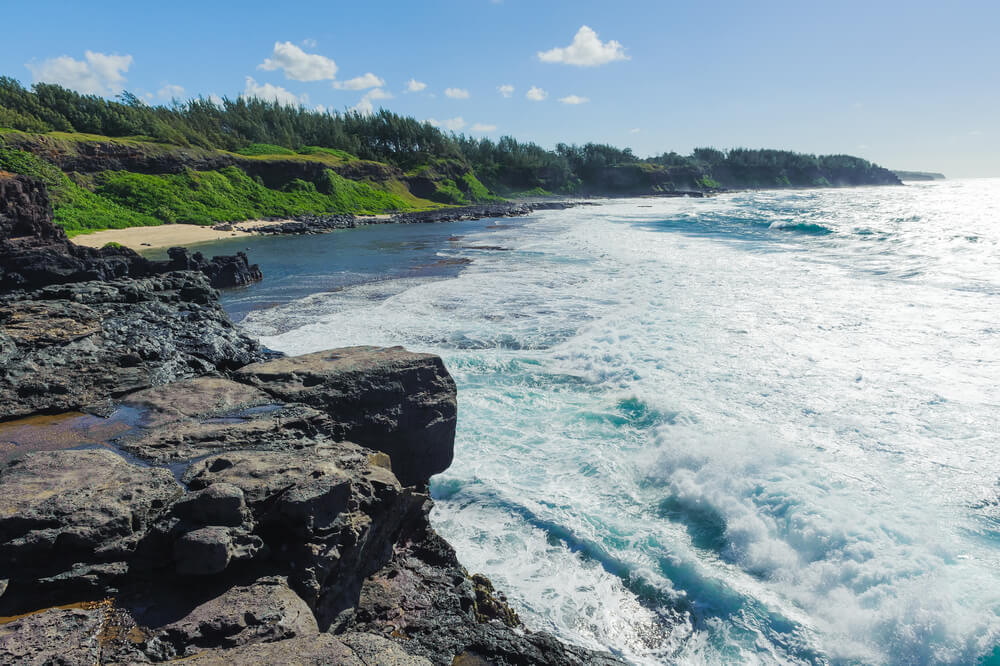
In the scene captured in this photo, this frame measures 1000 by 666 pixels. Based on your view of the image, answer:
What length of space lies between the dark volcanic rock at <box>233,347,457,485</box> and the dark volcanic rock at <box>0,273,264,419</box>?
1771mm

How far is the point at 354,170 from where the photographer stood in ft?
185

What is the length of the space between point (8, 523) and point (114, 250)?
15245 millimetres

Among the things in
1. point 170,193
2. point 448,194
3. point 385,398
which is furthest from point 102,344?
point 448,194

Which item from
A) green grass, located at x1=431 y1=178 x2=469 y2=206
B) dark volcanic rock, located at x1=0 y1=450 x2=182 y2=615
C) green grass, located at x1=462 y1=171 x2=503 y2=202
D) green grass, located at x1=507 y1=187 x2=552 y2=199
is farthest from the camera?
green grass, located at x1=507 y1=187 x2=552 y2=199

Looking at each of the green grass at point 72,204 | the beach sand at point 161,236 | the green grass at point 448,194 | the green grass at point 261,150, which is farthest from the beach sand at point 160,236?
the green grass at point 448,194

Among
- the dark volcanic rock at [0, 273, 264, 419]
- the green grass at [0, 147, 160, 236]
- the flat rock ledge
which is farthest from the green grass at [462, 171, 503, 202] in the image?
the flat rock ledge

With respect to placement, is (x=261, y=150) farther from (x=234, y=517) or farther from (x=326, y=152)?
(x=234, y=517)

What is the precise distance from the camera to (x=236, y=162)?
1786 inches

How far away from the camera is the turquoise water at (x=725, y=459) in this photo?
424 cm

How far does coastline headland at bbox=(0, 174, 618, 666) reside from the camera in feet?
8.54

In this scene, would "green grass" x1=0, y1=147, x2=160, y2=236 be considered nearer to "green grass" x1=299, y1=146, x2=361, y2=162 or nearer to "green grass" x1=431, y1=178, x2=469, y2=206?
"green grass" x1=299, y1=146, x2=361, y2=162

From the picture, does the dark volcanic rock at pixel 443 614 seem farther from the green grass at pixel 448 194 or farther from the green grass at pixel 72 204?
the green grass at pixel 448 194

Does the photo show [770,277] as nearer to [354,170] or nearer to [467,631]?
[467,631]

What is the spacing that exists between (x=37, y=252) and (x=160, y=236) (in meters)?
20.3
